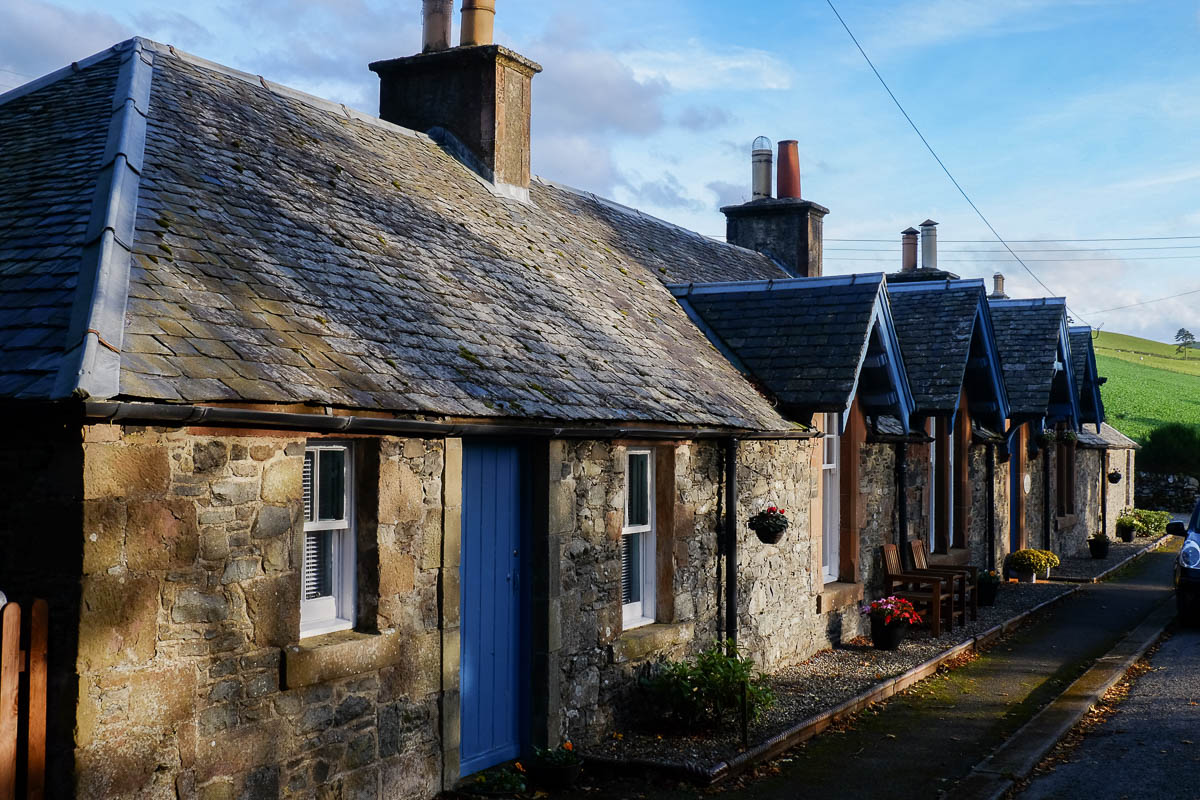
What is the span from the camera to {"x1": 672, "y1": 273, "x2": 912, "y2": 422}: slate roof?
12.3 m

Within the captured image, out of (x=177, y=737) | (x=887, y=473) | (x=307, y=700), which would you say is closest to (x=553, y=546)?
(x=307, y=700)

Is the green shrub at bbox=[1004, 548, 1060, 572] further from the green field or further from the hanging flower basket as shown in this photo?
the green field

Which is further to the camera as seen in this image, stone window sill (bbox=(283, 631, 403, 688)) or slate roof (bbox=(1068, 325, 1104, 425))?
slate roof (bbox=(1068, 325, 1104, 425))

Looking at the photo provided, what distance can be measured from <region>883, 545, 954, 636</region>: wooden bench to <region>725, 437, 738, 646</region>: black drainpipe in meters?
4.37

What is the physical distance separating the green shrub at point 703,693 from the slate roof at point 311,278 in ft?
6.96

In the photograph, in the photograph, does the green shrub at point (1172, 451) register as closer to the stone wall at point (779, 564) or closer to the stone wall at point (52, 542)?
the stone wall at point (779, 564)

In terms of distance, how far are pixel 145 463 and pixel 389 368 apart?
6.54ft

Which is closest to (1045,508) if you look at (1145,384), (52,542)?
(52,542)

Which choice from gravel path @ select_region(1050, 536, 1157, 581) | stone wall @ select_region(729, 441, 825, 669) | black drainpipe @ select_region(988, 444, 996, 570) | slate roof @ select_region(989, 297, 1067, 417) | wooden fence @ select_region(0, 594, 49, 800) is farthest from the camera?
gravel path @ select_region(1050, 536, 1157, 581)

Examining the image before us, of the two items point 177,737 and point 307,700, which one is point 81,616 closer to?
point 177,737

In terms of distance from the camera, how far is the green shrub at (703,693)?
30.2 feet

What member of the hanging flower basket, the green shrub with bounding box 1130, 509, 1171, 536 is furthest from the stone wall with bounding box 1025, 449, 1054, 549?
the hanging flower basket

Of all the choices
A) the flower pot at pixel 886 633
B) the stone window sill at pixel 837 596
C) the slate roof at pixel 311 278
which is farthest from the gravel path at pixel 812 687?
the slate roof at pixel 311 278

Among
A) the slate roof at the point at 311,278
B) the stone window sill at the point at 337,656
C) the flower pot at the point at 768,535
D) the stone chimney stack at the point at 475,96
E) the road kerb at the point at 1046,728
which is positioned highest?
the stone chimney stack at the point at 475,96
